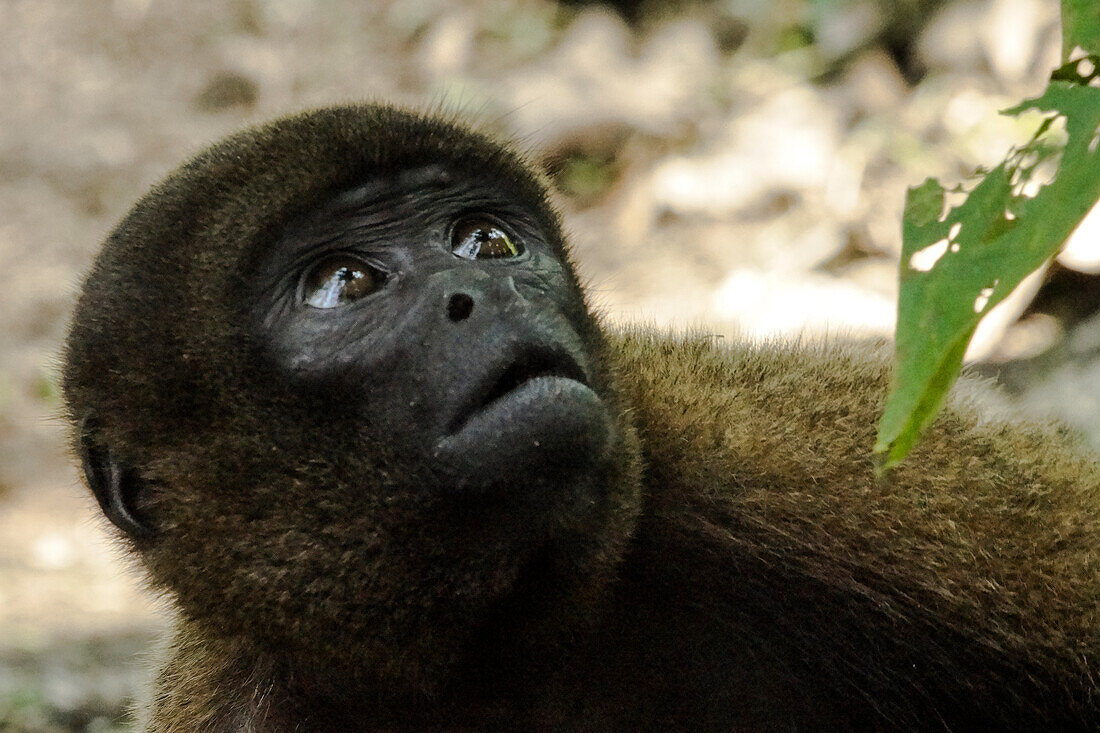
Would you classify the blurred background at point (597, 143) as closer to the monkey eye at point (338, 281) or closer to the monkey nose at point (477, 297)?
the monkey eye at point (338, 281)

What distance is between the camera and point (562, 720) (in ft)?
9.33

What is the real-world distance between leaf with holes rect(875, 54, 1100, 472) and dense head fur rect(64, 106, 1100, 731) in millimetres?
994

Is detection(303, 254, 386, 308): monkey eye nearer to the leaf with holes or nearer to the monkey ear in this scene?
the monkey ear

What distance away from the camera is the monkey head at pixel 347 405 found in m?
2.39

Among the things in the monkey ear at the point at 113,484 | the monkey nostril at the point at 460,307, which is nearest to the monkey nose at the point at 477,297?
the monkey nostril at the point at 460,307

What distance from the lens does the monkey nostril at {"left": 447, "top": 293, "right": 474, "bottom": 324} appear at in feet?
7.95

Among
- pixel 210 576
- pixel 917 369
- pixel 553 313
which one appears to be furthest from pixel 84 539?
pixel 917 369

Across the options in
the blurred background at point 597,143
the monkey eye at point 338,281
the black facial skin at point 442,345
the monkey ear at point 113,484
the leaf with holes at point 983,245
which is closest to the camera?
the leaf with holes at point 983,245

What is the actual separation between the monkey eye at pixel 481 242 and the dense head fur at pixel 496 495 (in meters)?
0.04

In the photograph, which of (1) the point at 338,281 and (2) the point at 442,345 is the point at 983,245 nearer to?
(2) the point at 442,345

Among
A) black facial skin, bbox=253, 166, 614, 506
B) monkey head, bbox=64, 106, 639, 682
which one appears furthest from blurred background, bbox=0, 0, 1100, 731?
black facial skin, bbox=253, 166, 614, 506

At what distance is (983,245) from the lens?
140 centimetres

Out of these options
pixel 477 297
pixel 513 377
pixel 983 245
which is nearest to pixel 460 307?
pixel 477 297

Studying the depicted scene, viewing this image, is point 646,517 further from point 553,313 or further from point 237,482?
point 237,482
